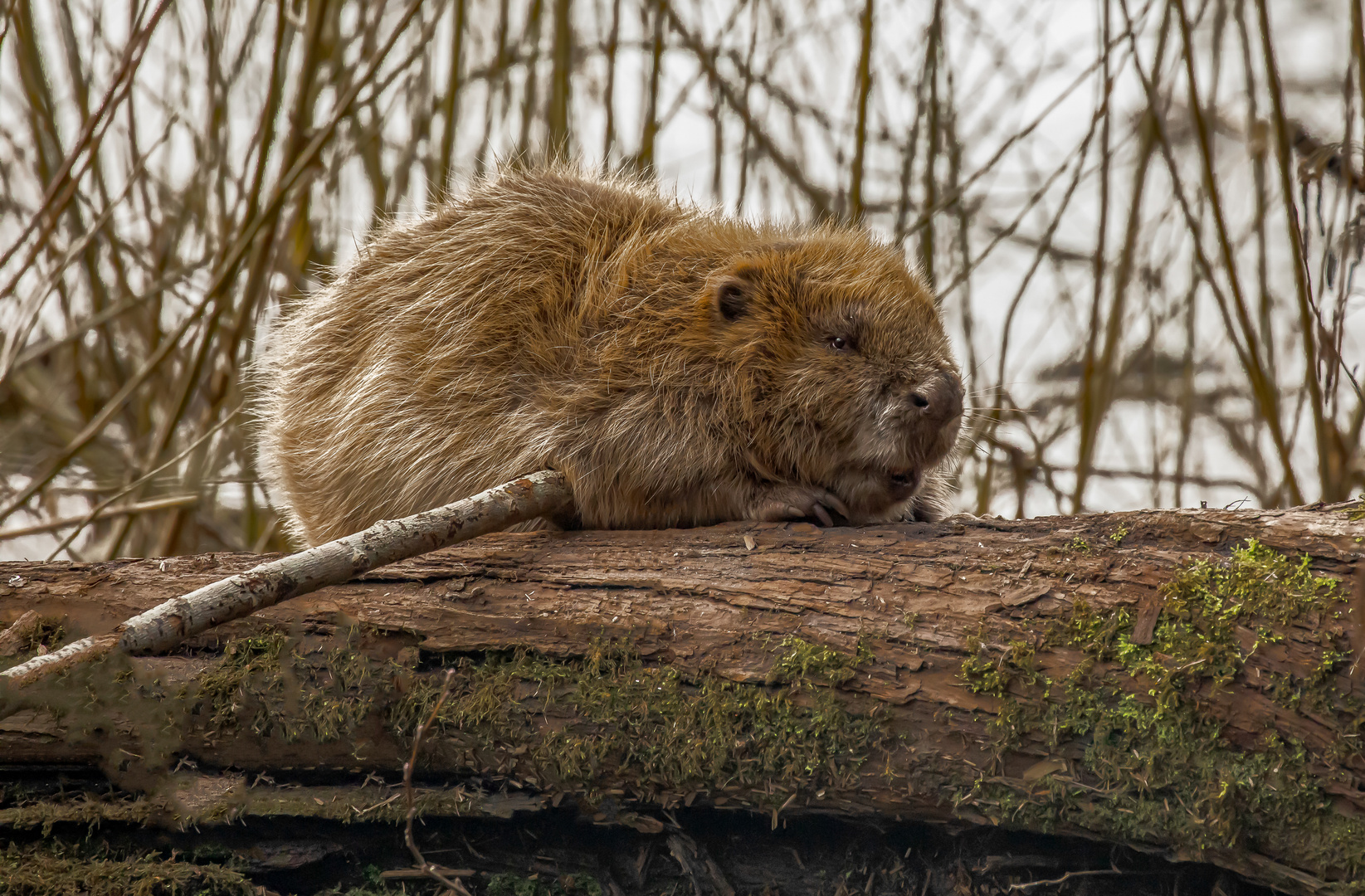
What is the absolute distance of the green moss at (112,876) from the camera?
2.28 metres

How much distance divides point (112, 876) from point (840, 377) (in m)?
2.22

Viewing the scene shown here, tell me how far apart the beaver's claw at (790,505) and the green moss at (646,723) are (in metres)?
0.61

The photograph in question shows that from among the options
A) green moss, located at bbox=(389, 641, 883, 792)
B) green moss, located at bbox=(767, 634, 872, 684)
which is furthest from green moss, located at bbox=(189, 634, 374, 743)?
green moss, located at bbox=(767, 634, 872, 684)

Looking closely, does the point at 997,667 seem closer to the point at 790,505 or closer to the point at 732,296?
the point at 790,505

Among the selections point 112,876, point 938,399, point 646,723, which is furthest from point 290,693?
point 938,399

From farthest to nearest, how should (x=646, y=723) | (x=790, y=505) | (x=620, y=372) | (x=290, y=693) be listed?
(x=620, y=372) < (x=790, y=505) < (x=290, y=693) < (x=646, y=723)

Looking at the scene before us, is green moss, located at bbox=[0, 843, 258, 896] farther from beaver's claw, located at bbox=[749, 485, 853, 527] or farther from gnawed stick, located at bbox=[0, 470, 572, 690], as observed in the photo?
beaver's claw, located at bbox=[749, 485, 853, 527]

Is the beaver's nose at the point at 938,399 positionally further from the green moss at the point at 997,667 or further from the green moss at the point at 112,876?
the green moss at the point at 112,876

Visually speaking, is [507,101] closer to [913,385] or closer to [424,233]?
[424,233]

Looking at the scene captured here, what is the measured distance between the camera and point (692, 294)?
10.6 ft

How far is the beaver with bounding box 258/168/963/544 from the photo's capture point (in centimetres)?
301

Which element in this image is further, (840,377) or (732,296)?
(732,296)

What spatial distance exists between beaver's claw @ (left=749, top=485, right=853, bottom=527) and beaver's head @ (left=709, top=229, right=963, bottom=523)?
0.28ft

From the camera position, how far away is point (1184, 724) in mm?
2127
